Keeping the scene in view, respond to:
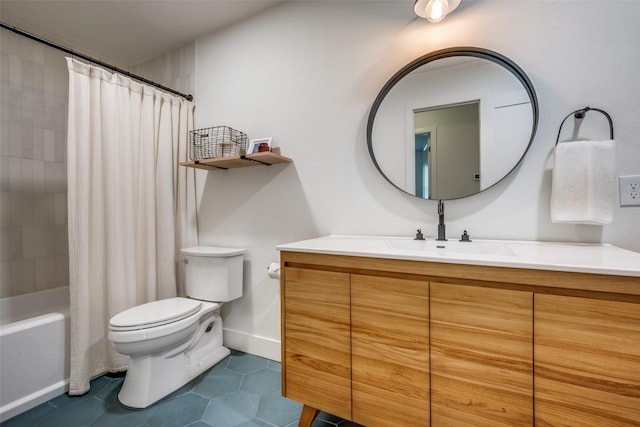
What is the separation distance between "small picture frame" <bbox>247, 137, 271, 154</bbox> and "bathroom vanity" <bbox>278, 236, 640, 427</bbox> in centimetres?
85

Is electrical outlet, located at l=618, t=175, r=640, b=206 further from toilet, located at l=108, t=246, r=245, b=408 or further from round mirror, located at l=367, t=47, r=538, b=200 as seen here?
toilet, located at l=108, t=246, r=245, b=408

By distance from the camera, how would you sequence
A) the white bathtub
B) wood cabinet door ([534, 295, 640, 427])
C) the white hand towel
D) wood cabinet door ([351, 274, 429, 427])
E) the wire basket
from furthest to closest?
the wire basket, the white bathtub, the white hand towel, wood cabinet door ([351, 274, 429, 427]), wood cabinet door ([534, 295, 640, 427])

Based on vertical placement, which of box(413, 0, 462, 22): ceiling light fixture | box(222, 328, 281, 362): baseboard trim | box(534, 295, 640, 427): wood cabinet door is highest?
box(413, 0, 462, 22): ceiling light fixture

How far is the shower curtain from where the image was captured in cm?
157

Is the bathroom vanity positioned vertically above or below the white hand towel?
below

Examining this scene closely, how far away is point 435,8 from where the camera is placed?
1.32 metres

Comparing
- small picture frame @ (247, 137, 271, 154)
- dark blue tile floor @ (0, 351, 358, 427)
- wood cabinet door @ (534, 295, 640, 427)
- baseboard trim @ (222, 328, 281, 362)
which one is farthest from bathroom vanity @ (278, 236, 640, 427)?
small picture frame @ (247, 137, 271, 154)

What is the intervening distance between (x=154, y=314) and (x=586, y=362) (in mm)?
1818

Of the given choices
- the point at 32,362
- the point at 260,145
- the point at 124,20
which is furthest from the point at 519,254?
the point at 124,20

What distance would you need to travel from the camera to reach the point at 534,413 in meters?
0.81

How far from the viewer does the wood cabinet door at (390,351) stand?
3.13 feet

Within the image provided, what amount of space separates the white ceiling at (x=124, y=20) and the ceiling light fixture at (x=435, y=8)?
41.7 inches

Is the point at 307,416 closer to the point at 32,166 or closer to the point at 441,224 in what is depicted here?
the point at 441,224

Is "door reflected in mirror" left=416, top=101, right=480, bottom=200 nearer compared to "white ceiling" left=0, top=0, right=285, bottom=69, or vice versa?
"door reflected in mirror" left=416, top=101, right=480, bottom=200
